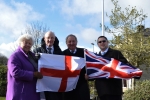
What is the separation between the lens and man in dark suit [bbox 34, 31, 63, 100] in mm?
5641

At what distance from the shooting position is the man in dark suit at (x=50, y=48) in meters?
5.64

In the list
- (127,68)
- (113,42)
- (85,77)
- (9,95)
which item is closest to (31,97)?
(9,95)

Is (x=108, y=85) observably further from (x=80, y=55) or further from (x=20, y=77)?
(x=20, y=77)

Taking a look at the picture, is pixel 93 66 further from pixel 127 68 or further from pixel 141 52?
pixel 141 52

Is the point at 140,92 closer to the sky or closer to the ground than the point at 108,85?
closer to the ground

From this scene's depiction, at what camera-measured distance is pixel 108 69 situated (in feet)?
19.9

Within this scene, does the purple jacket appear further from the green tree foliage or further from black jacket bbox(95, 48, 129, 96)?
the green tree foliage

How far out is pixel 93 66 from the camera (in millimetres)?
6117

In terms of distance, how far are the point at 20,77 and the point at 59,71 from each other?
1155 millimetres

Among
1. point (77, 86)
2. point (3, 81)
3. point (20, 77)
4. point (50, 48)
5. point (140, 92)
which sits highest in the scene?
point (50, 48)

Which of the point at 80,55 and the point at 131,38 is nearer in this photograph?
the point at 80,55

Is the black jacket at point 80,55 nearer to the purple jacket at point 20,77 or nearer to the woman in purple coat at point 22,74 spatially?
the woman in purple coat at point 22,74

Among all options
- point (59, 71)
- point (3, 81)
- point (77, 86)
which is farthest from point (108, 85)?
point (3, 81)

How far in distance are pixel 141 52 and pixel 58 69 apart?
14.7 metres
